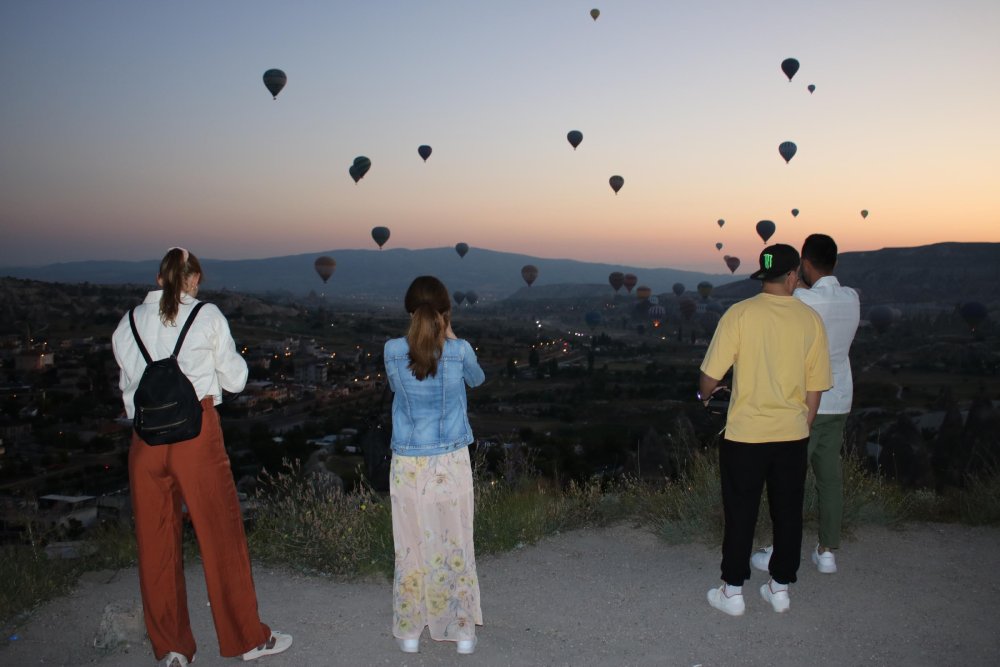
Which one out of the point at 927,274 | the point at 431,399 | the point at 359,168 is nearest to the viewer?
the point at 431,399

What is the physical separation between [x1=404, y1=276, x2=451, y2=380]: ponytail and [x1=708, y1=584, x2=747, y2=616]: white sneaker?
2.11 metres

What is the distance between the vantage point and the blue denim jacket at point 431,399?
11.0 feet

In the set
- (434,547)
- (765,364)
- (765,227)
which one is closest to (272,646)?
(434,547)

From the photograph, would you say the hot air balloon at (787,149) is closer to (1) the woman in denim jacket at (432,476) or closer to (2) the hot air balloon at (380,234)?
(2) the hot air balloon at (380,234)

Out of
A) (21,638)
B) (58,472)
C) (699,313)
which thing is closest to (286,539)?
(21,638)

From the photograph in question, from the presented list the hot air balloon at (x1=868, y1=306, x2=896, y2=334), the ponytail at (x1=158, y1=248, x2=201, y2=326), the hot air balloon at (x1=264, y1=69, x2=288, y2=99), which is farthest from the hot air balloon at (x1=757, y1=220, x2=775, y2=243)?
the ponytail at (x1=158, y1=248, x2=201, y2=326)

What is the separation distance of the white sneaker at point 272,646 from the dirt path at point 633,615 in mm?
41

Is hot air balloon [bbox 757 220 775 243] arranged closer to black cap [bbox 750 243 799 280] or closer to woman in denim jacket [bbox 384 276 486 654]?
black cap [bbox 750 243 799 280]

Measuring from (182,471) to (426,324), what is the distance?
1.23 metres

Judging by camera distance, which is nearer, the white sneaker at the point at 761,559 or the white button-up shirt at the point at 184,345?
the white button-up shirt at the point at 184,345

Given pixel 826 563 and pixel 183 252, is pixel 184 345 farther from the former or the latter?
pixel 826 563

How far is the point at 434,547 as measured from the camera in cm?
350

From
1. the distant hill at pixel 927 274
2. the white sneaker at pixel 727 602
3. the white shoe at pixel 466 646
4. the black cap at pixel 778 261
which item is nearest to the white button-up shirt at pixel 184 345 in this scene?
the white shoe at pixel 466 646

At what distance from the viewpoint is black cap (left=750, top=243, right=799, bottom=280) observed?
12.1 feet
